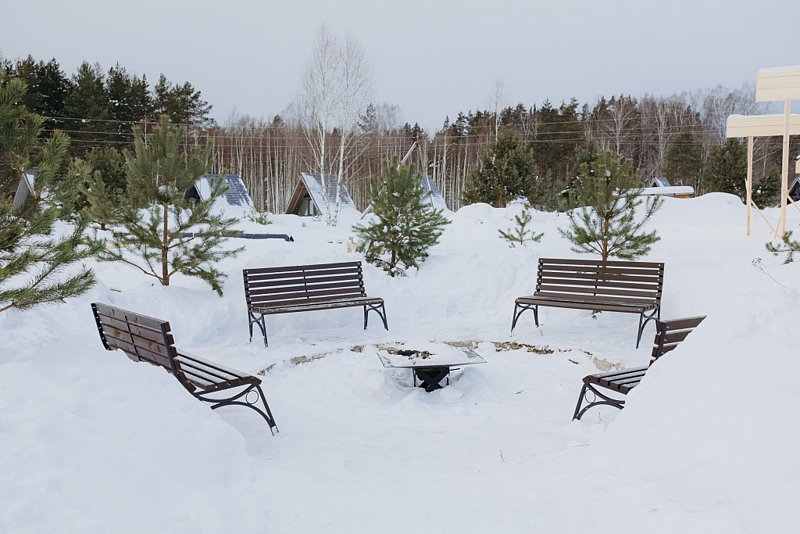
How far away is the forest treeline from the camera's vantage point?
31.0 m

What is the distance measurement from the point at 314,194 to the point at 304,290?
64.9 feet

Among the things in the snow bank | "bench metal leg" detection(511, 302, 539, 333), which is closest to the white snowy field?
the snow bank

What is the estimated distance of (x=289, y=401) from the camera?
5633 millimetres

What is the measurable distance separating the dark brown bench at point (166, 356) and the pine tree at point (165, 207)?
316cm

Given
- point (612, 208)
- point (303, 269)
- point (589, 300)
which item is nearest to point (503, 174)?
point (612, 208)

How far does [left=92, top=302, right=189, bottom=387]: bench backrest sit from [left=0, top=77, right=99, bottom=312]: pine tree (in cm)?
48

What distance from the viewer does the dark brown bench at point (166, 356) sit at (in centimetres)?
456

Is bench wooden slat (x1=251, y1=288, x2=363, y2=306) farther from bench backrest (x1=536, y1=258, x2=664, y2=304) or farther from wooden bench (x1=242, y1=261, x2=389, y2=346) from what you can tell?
bench backrest (x1=536, y1=258, x2=664, y2=304)

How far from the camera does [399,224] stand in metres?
10.4

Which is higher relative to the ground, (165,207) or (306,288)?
(165,207)

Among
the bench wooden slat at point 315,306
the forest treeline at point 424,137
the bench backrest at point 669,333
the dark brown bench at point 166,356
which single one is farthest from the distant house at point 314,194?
the bench backrest at point 669,333

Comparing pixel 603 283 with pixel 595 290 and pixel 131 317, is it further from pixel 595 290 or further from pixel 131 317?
pixel 131 317

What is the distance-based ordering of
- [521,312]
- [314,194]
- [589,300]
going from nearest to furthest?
1. [589,300]
2. [521,312]
3. [314,194]

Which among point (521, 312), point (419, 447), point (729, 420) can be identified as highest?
point (729, 420)
